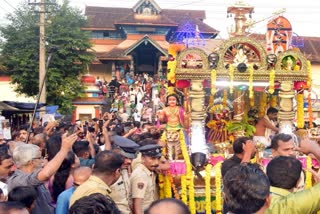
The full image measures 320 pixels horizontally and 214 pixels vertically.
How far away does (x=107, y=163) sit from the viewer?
13.9 ft

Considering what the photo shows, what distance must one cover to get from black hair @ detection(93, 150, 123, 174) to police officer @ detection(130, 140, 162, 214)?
94 cm

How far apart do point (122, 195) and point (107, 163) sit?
872 millimetres

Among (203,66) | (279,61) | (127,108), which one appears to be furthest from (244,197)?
(127,108)

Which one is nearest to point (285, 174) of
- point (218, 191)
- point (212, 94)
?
point (218, 191)

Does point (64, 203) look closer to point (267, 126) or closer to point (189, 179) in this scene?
point (189, 179)

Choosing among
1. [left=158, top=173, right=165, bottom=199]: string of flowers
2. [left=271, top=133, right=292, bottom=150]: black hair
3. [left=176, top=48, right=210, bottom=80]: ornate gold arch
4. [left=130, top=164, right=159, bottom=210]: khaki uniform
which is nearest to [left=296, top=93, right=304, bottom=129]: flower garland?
[left=176, top=48, right=210, bottom=80]: ornate gold arch

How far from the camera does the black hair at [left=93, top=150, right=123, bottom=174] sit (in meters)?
4.23

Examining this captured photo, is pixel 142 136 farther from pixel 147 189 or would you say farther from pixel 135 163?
pixel 147 189

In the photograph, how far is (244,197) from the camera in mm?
2926

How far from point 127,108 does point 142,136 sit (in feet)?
59.9

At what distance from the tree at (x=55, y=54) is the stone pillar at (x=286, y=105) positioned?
19.0 metres

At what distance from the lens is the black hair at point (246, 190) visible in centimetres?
292

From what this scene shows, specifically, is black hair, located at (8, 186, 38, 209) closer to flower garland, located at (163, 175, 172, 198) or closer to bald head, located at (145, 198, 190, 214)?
bald head, located at (145, 198, 190, 214)

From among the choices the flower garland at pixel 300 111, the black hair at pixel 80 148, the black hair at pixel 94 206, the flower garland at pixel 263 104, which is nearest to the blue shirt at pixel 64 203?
the black hair at pixel 94 206
